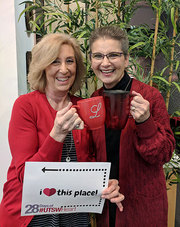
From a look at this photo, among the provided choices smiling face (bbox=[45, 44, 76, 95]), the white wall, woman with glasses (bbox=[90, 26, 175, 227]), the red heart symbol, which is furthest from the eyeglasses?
the white wall

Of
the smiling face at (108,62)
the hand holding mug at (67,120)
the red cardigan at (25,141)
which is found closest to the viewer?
the hand holding mug at (67,120)

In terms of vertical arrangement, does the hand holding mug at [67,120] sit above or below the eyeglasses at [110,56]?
below

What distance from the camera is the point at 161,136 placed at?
2.95 ft

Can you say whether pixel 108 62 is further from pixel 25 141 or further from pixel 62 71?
pixel 25 141

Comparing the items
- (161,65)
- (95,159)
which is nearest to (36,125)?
(95,159)

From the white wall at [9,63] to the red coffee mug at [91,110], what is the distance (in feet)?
4.72

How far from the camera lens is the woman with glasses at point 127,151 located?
103 centimetres

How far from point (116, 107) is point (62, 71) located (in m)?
0.37

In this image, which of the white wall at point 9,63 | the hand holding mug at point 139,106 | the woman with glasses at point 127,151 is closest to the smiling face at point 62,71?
the woman with glasses at point 127,151

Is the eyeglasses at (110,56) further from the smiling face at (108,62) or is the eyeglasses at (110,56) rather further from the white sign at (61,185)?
the white sign at (61,185)

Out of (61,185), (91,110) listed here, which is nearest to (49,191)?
(61,185)

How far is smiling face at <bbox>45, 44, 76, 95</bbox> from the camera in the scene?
3.45 feet

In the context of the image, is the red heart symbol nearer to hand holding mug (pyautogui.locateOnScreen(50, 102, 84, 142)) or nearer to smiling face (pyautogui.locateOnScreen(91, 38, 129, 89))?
hand holding mug (pyautogui.locateOnScreen(50, 102, 84, 142))

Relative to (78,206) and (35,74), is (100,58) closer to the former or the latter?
(35,74)
